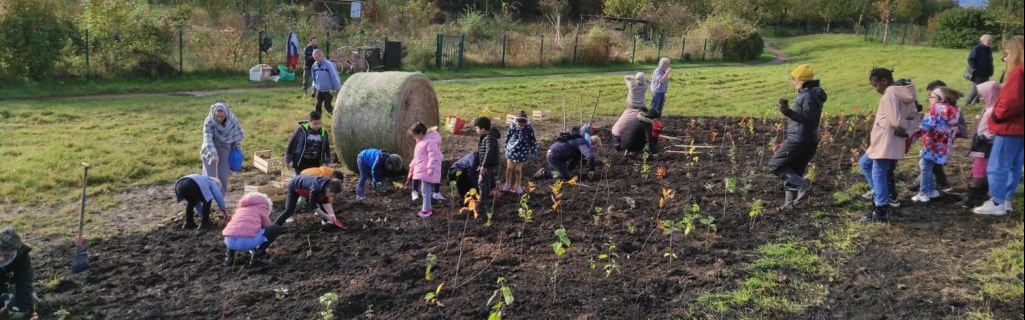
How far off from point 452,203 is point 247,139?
597 centimetres

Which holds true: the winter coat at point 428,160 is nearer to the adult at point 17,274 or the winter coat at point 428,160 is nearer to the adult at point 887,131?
the adult at point 17,274

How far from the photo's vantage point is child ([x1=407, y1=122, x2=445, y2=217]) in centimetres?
923

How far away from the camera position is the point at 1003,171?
663 cm

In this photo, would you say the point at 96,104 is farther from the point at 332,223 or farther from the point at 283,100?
the point at 332,223

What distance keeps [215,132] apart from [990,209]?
8.93 m

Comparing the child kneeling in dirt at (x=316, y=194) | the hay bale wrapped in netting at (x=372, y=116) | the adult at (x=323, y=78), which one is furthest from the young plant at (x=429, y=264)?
the adult at (x=323, y=78)

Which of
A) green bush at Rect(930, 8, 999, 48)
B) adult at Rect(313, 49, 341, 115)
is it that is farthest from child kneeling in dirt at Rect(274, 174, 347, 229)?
green bush at Rect(930, 8, 999, 48)

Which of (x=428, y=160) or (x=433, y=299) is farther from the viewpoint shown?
(x=428, y=160)

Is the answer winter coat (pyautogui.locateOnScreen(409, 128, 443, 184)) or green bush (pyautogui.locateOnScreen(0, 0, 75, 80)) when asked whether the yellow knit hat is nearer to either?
winter coat (pyautogui.locateOnScreen(409, 128, 443, 184))

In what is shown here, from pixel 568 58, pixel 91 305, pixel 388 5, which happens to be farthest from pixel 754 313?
pixel 388 5

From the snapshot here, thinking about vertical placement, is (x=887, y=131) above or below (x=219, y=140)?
above

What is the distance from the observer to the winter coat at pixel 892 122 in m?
7.97

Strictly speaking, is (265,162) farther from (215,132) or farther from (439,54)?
(439,54)

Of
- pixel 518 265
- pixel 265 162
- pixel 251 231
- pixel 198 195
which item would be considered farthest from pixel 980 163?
pixel 265 162
